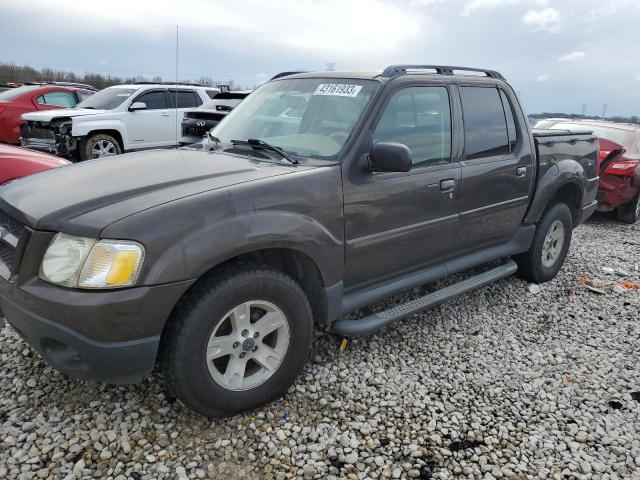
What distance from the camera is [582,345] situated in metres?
3.89

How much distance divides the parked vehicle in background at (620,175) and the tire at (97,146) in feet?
26.4

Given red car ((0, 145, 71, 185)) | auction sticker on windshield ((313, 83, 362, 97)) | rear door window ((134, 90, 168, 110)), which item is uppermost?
rear door window ((134, 90, 168, 110))

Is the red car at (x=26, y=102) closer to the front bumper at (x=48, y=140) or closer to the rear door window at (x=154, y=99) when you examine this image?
the front bumper at (x=48, y=140)

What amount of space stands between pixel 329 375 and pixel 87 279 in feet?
5.36

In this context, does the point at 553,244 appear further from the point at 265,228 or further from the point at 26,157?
the point at 26,157

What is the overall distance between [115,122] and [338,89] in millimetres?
7552

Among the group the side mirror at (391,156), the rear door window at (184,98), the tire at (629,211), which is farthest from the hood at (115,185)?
the rear door window at (184,98)

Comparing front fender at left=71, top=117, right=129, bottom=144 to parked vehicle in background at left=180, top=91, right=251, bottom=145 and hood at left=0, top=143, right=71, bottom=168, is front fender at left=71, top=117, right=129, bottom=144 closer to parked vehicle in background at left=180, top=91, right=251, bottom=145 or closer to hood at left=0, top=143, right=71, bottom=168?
parked vehicle in background at left=180, top=91, right=251, bottom=145

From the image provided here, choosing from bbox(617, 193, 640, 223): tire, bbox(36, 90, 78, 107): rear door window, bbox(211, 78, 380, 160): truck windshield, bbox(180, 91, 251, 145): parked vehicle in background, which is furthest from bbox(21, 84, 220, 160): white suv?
bbox(617, 193, 640, 223): tire

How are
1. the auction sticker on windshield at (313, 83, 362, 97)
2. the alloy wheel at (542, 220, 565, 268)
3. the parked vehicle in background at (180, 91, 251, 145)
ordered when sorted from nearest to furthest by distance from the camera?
the auction sticker on windshield at (313, 83, 362, 97), the alloy wheel at (542, 220, 565, 268), the parked vehicle in background at (180, 91, 251, 145)

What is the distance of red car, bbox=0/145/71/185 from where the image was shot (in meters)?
4.49

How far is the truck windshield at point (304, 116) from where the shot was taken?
3.19 metres

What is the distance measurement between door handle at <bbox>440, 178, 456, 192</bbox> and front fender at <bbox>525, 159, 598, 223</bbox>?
1307 millimetres

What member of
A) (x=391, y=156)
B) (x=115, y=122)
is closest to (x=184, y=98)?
(x=115, y=122)
